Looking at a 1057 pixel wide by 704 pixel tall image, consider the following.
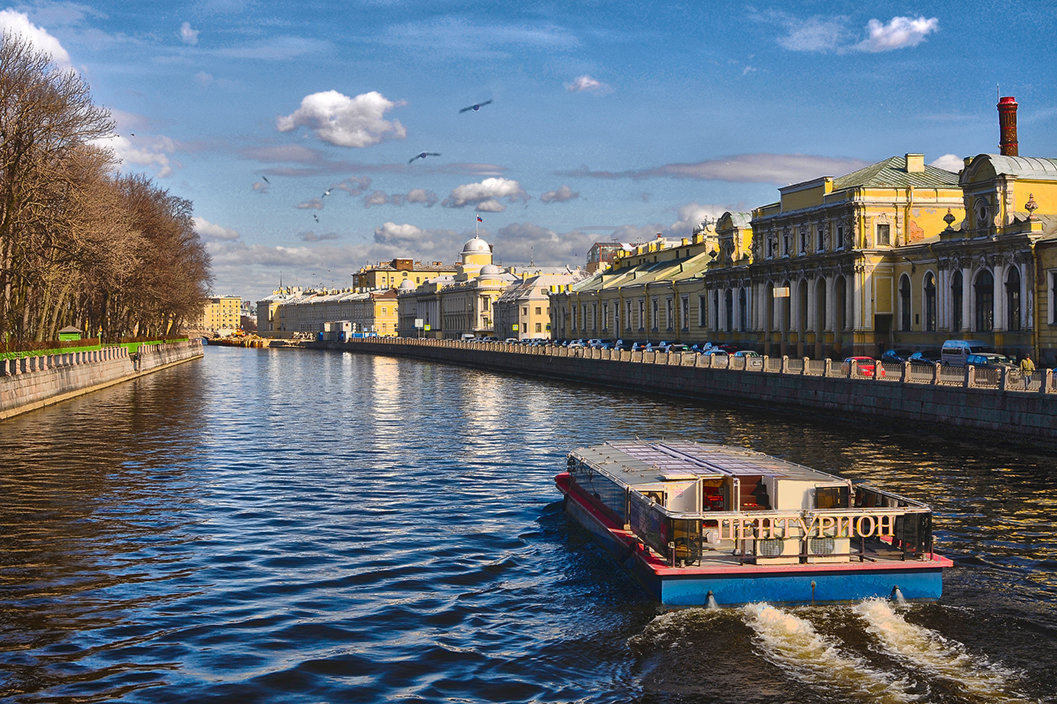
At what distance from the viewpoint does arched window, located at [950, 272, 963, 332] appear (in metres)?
58.5

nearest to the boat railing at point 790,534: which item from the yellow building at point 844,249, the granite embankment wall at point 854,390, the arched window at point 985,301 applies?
the granite embankment wall at point 854,390

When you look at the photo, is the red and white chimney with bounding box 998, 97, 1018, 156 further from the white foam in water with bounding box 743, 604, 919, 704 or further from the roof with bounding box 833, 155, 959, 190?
the white foam in water with bounding box 743, 604, 919, 704

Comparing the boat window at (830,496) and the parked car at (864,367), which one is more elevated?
the parked car at (864,367)

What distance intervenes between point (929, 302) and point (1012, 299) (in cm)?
949

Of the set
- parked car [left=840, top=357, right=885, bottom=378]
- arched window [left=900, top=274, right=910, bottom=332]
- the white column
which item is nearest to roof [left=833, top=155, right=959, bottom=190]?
arched window [left=900, top=274, right=910, bottom=332]

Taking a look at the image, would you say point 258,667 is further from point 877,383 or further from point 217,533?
point 877,383

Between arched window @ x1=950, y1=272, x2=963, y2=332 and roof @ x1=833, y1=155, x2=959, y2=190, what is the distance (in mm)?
11614

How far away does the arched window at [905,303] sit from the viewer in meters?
65.6

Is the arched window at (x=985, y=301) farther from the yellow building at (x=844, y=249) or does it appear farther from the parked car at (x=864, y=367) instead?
the parked car at (x=864, y=367)

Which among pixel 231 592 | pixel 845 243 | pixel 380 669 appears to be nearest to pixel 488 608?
pixel 380 669

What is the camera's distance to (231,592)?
1614cm

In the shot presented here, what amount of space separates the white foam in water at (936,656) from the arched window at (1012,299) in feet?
145

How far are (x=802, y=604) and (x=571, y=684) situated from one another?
376 centimetres

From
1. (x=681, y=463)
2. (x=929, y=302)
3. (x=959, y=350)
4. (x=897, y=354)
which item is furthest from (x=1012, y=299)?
(x=681, y=463)
